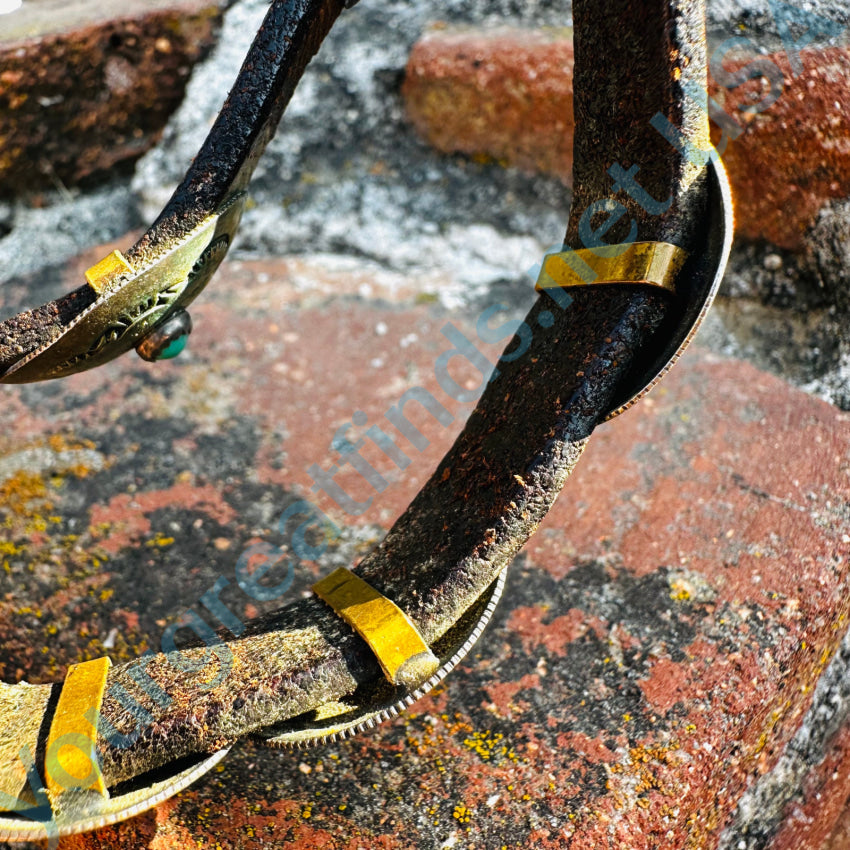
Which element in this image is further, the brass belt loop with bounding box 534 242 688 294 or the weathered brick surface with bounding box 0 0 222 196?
the weathered brick surface with bounding box 0 0 222 196

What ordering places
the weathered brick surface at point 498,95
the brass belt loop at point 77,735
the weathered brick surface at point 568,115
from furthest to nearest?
the weathered brick surface at point 498,95 → the weathered brick surface at point 568,115 → the brass belt loop at point 77,735

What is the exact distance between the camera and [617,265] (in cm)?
64

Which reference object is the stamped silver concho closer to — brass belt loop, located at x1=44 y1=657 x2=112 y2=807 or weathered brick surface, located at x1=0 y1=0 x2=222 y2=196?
brass belt loop, located at x1=44 y1=657 x2=112 y2=807

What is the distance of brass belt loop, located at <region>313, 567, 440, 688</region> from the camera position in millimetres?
618

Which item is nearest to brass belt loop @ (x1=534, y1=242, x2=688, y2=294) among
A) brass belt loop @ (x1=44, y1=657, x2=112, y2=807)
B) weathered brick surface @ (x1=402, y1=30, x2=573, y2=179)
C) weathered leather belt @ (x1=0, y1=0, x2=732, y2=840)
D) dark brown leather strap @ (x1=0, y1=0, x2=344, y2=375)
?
weathered leather belt @ (x1=0, y1=0, x2=732, y2=840)

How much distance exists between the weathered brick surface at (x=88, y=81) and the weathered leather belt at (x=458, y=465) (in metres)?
0.77

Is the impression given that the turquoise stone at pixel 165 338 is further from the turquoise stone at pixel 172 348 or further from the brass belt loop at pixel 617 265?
the brass belt loop at pixel 617 265

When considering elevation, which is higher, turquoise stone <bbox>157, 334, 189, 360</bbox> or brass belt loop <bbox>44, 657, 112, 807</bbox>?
turquoise stone <bbox>157, 334, 189, 360</bbox>

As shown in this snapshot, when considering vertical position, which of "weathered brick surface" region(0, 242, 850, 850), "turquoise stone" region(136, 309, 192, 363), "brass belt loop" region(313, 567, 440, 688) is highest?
"turquoise stone" region(136, 309, 192, 363)

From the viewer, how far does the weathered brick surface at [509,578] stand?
69cm

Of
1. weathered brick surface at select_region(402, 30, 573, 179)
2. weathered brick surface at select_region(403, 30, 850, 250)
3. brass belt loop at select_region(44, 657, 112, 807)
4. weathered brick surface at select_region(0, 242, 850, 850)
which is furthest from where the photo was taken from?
weathered brick surface at select_region(402, 30, 573, 179)

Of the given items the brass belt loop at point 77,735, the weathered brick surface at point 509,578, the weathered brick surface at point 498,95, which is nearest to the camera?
the brass belt loop at point 77,735

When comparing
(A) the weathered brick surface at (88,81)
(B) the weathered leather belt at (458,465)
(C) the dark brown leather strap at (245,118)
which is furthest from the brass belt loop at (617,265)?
(A) the weathered brick surface at (88,81)

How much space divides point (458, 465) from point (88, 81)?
1.05m
